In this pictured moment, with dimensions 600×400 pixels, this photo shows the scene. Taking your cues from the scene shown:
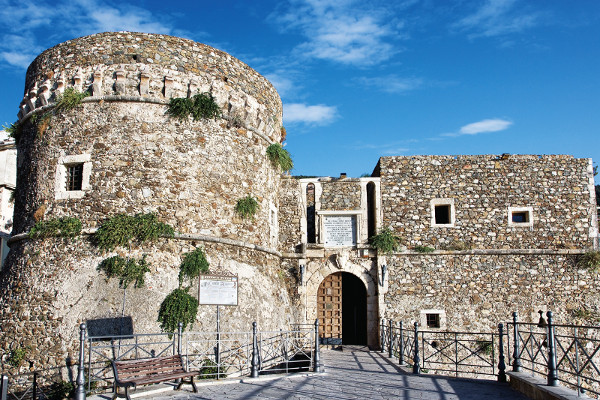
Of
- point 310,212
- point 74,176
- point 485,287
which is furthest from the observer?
point 310,212

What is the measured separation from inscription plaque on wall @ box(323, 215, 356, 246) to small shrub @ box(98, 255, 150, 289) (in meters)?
6.77

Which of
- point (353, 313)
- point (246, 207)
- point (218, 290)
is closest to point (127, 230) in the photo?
point (218, 290)

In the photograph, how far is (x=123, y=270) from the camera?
11922 millimetres

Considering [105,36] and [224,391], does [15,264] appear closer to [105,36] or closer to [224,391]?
[105,36]

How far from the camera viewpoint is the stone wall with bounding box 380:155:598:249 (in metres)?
16.8

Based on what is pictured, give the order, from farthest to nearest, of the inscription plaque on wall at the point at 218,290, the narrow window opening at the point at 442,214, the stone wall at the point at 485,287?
the narrow window opening at the point at 442,214 → the stone wall at the point at 485,287 → the inscription plaque on wall at the point at 218,290

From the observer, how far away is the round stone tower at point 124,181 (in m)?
11.9

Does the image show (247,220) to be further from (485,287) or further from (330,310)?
(485,287)

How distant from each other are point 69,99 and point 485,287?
13.3 meters

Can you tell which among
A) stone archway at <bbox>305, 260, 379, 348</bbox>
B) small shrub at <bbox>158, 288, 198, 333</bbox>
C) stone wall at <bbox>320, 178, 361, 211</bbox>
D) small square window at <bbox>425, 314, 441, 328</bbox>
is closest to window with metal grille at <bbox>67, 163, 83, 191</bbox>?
small shrub at <bbox>158, 288, 198, 333</bbox>

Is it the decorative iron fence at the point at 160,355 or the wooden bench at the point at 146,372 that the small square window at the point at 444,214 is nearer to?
the decorative iron fence at the point at 160,355

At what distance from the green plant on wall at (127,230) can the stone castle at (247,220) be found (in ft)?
0.82

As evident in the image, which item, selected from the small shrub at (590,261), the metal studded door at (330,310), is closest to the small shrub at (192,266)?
the metal studded door at (330,310)

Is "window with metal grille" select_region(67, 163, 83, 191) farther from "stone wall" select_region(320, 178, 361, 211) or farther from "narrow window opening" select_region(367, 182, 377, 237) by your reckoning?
"narrow window opening" select_region(367, 182, 377, 237)
